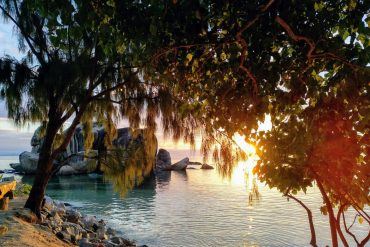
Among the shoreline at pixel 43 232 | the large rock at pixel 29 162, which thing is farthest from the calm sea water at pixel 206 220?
the large rock at pixel 29 162

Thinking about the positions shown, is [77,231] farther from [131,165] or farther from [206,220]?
[206,220]

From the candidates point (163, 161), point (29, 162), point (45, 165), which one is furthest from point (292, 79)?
point (163, 161)

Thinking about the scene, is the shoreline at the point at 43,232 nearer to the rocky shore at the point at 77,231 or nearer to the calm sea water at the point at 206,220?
the rocky shore at the point at 77,231

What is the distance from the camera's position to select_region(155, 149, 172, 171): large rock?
6494cm

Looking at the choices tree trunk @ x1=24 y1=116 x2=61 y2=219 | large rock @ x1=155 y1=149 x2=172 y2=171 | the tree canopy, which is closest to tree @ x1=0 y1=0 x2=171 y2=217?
tree trunk @ x1=24 y1=116 x2=61 y2=219

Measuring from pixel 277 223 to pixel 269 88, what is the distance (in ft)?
44.3

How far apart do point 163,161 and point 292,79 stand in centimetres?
6456

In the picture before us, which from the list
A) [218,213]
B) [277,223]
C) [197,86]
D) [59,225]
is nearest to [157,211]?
[218,213]

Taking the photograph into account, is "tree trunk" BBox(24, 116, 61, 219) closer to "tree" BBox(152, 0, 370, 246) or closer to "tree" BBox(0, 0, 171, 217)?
"tree" BBox(0, 0, 171, 217)

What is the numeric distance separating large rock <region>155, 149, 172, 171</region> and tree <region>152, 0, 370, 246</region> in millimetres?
60240

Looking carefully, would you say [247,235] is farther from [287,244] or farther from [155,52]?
[155,52]

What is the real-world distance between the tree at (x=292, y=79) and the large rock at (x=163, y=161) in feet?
198

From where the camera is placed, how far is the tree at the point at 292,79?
127 inches

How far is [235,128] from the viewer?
431cm
